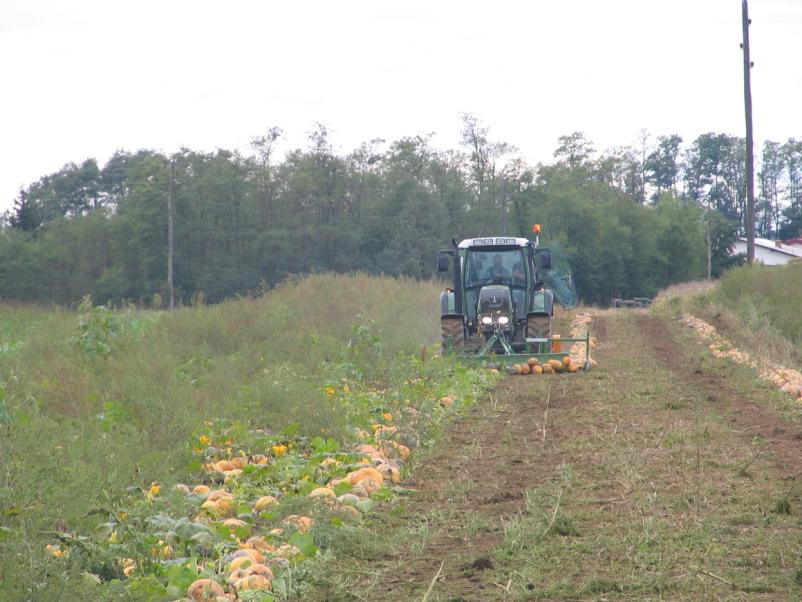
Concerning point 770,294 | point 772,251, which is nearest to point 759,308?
point 770,294

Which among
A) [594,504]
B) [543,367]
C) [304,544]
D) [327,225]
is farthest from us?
[327,225]

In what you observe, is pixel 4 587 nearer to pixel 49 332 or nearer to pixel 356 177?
pixel 49 332

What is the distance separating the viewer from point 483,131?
2566 inches

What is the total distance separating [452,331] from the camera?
59.9ft

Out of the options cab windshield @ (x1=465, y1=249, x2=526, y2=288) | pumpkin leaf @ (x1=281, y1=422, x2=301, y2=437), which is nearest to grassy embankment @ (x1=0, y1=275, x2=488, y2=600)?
pumpkin leaf @ (x1=281, y1=422, x2=301, y2=437)

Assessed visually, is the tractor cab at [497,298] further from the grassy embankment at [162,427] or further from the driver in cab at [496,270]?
the grassy embankment at [162,427]

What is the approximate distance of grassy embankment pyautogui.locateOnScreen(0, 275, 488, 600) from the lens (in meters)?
5.17

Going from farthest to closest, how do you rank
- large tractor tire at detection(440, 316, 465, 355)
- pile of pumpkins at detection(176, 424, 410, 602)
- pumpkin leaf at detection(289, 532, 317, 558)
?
large tractor tire at detection(440, 316, 465, 355) → pumpkin leaf at detection(289, 532, 317, 558) → pile of pumpkins at detection(176, 424, 410, 602)

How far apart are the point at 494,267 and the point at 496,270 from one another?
7cm

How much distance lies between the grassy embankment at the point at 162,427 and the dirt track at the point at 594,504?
598mm

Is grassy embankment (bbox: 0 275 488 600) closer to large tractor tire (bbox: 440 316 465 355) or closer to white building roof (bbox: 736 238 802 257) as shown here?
large tractor tire (bbox: 440 316 465 355)

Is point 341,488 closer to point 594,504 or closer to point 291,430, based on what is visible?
point 594,504

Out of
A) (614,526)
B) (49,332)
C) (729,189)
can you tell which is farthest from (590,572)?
(729,189)

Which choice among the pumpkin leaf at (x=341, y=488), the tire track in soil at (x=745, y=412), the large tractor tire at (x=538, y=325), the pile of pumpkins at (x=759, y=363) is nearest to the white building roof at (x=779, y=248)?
the pile of pumpkins at (x=759, y=363)
